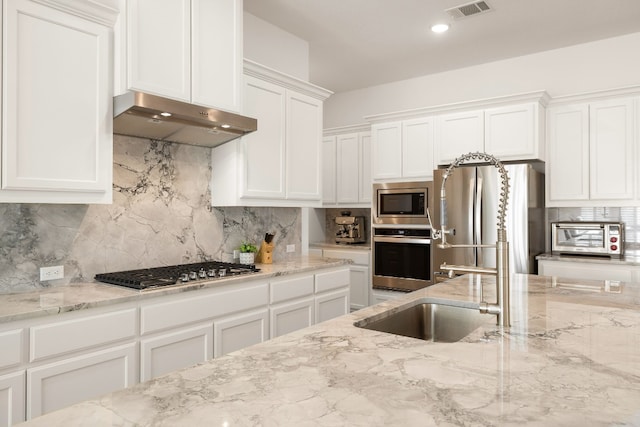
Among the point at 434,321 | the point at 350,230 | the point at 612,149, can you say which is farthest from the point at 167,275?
the point at 612,149

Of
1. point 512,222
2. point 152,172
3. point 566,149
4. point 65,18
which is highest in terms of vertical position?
point 65,18

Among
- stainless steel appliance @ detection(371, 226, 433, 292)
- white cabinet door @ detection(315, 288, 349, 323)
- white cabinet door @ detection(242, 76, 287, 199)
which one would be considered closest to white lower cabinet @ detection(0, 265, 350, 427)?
white cabinet door @ detection(315, 288, 349, 323)

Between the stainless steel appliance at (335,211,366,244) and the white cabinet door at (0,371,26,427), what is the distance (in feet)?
13.4

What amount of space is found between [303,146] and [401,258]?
1.75m

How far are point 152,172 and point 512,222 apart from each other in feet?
9.99

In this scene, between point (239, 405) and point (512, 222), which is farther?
point (512, 222)

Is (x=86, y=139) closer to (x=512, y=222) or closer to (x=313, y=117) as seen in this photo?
(x=313, y=117)

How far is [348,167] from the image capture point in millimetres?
5539

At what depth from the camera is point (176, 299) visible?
7.68 ft

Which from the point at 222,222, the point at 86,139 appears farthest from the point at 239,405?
the point at 222,222

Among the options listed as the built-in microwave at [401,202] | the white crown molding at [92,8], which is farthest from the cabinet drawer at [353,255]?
the white crown molding at [92,8]

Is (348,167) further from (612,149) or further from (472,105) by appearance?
(612,149)

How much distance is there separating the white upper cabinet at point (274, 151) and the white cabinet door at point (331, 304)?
811mm

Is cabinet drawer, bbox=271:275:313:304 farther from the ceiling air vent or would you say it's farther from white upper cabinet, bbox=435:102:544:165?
the ceiling air vent
